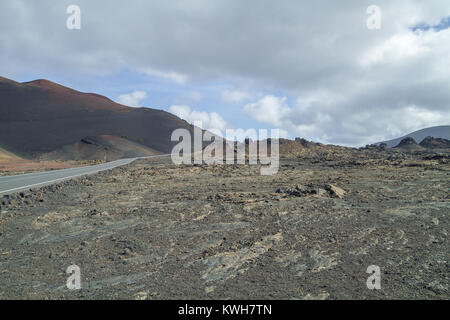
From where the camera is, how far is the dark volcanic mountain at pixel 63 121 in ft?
217

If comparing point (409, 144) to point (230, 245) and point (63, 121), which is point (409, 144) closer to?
point (230, 245)

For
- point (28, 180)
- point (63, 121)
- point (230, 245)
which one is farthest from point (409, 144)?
point (63, 121)

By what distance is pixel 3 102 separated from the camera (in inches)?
3462

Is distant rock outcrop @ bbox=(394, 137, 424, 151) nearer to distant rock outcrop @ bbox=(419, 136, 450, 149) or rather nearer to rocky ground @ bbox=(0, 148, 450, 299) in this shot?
distant rock outcrop @ bbox=(419, 136, 450, 149)

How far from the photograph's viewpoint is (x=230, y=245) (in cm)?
673

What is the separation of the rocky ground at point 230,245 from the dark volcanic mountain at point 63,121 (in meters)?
56.0

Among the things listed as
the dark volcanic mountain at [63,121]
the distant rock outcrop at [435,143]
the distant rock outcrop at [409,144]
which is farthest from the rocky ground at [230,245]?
the distant rock outcrop at [435,143]

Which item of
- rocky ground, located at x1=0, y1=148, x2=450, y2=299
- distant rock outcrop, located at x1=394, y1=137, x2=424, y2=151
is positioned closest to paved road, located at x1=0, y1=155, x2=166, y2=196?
rocky ground, located at x1=0, y1=148, x2=450, y2=299

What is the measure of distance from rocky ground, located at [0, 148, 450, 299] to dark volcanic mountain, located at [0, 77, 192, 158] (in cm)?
5595

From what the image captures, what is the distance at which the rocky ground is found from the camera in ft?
15.7
